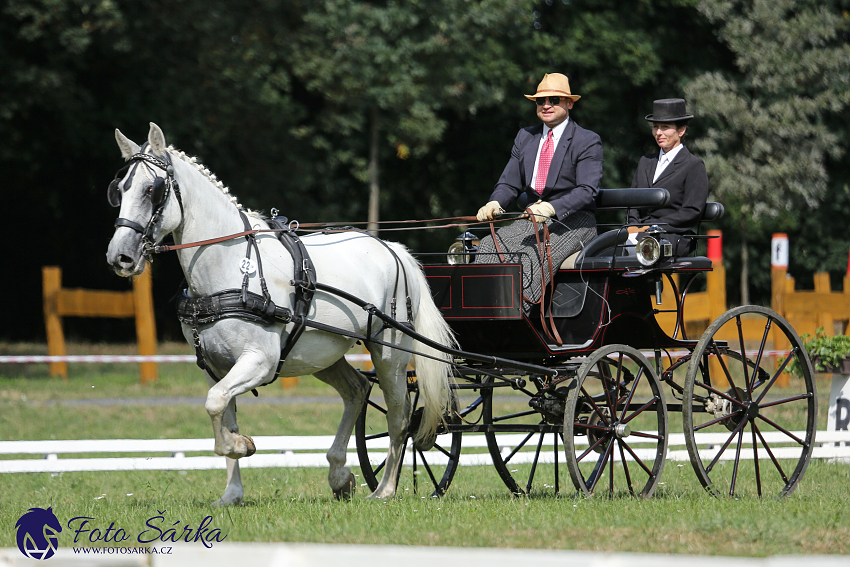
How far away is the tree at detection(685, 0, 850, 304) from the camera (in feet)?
84.2

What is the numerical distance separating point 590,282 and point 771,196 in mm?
20406

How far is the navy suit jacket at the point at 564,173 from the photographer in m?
6.97

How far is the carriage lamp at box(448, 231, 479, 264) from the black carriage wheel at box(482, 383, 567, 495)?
968 mm

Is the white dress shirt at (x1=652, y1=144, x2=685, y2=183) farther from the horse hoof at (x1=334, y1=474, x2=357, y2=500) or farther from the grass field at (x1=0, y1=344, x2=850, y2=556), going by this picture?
the horse hoof at (x1=334, y1=474, x2=357, y2=500)

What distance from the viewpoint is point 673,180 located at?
7.62m

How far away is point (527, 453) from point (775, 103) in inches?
739

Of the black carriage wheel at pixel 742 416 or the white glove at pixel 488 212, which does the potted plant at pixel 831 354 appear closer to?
the black carriage wheel at pixel 742 416

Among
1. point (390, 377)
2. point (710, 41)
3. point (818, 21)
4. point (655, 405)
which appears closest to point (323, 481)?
point (390, 377)

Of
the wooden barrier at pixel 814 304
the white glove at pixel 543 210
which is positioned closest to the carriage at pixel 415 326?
the white glove at pixel 543 210

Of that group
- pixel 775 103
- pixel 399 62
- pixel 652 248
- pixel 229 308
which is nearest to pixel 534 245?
pixel 652 248

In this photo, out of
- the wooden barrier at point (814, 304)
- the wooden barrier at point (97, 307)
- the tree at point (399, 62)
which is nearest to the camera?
the wooden barrier at point (814, 304)

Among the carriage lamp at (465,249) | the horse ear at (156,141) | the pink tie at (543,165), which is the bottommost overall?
the carriage lamp at (465,249)

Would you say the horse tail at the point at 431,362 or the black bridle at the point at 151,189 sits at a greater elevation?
the black bridle at the point at 151,189

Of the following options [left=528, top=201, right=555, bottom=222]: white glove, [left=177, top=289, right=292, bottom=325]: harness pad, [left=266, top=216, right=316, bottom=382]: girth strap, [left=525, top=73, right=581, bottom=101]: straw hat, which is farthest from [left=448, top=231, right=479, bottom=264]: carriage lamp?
[left=177, top=289, right=292, bottom=325]: harness pad
